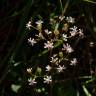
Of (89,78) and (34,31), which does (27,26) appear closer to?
(34,31)

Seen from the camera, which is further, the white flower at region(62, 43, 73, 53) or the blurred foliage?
the blurred foliage

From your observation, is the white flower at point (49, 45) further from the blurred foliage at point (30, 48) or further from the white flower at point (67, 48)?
the blurred foliage at point (30, 48)

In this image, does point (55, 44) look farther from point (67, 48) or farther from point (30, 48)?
point (30, 48)

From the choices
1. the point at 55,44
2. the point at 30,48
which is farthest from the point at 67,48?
the point at 30,48

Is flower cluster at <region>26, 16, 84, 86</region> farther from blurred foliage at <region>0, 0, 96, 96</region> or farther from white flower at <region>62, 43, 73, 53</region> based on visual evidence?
blurred foliage at <region>0, 0, 96, 96</region>

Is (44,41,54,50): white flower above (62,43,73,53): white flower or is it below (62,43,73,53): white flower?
above

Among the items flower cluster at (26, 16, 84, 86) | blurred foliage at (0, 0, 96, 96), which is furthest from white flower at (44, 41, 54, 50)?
blurred foliage at (0, 0, 96, 96)

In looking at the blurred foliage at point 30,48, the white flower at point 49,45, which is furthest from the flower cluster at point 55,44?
the blurred foliage at point 30,48

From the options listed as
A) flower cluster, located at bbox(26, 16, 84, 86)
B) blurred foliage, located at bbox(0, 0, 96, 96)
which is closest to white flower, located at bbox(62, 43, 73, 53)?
flower cluster, located at bbox(26, 16, 84, 86)
